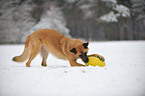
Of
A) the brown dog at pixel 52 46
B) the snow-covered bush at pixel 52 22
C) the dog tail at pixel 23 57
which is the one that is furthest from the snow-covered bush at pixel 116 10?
the snow-covered bush at pixel 52 22

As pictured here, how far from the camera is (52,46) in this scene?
4.40 metres

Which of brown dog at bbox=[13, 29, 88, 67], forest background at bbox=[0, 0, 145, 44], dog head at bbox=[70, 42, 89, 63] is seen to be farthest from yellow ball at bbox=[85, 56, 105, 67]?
forest background at bbox=[0, 0, 145, 44]

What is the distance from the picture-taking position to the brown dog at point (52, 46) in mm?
4172

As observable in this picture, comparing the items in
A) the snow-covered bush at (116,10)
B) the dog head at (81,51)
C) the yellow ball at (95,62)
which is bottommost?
the yellow ball at (95,62)

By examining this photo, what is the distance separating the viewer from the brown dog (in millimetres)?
4172

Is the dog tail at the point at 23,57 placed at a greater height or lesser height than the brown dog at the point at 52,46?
lesser

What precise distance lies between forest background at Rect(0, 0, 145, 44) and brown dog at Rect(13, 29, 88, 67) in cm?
1315

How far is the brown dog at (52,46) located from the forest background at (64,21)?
1315 cm

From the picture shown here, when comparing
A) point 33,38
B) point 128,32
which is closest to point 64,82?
point 33,38

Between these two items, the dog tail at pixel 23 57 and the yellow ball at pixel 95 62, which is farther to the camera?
the dog tail at pixel 23 57

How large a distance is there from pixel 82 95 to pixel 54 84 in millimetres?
690

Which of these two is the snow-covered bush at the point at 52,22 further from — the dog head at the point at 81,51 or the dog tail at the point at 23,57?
the dog head at the point at 81,51

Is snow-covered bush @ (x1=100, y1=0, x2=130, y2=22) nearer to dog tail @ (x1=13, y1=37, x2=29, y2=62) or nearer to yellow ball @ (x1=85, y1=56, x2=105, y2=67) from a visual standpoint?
yellow ball @ (x1=85, y1=56, x2=105, y2=67)

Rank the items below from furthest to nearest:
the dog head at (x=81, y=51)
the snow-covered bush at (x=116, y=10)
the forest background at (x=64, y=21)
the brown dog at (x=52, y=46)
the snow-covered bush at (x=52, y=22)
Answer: the snow-covered bush at (x=52, y=22)
the forest background at (x=64, y=21)
the snow-covered bush at (x=116, y=10)
the brown dog at (x=52, y=46)
the dog head at (x=81, y=51)
